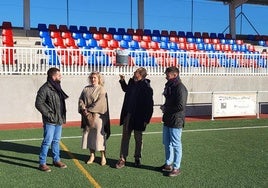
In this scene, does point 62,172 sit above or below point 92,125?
below

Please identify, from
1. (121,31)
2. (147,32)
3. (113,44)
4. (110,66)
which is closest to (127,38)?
(113,44)

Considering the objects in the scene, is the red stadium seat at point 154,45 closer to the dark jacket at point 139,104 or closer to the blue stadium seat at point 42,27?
the blue stadium seat at point 42,27

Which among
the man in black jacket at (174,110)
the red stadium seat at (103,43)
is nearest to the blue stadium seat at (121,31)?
the red stadium seat at (103,43)

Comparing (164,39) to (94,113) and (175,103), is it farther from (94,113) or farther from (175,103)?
(175,103)

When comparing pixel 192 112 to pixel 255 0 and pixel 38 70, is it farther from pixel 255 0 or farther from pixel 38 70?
pixel 255 0

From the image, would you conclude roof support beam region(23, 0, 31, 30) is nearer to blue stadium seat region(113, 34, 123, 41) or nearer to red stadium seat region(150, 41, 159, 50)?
blue stadium seat region(113, 34, 123, 41)

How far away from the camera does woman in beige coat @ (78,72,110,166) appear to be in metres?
7.00

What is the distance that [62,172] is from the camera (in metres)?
6.63

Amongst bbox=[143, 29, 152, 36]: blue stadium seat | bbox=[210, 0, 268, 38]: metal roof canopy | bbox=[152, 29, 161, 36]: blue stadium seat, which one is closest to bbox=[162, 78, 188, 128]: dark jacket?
bbox=[143, 29, 152, 36]: blue stadium seat

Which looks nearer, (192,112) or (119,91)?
(119,91)

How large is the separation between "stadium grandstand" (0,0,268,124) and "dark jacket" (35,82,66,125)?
6318 mm

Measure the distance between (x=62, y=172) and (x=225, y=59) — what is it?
10.4 m

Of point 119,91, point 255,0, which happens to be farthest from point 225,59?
point 255,0

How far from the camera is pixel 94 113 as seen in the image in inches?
278
